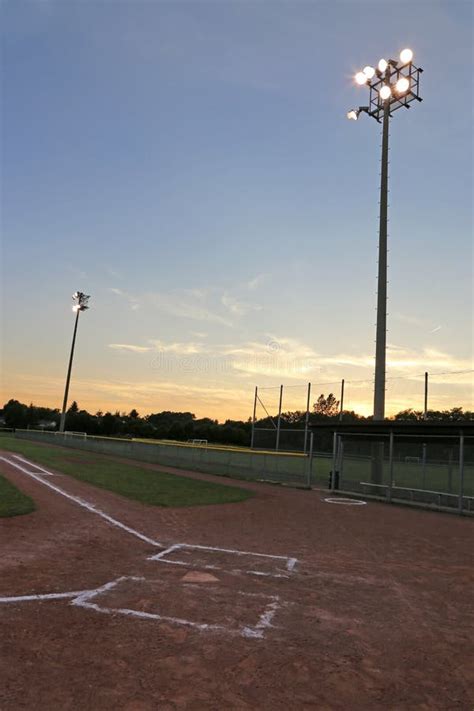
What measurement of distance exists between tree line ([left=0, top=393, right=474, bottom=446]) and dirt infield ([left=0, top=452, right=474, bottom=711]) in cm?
804

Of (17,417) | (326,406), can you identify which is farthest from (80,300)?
(17,417)

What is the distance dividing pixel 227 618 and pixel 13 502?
796cm

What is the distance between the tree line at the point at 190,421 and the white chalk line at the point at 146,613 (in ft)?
34.0

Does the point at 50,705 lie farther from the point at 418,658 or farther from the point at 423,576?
the point at 423,576

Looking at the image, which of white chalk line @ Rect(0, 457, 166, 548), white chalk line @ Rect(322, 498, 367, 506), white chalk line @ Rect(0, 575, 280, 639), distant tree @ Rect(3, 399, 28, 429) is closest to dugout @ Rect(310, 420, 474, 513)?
white chalk line @ Rect(322, 498, 367, 506)

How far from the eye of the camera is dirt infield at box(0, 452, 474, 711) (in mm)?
3625

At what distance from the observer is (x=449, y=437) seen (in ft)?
48.2

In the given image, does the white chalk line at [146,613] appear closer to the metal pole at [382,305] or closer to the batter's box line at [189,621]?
the batter's box line at [189,621]

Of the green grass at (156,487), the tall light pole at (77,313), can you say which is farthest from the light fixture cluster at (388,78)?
the tall light pole at (77,313)

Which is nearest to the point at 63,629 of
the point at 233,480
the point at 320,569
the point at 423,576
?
the point at 320,569

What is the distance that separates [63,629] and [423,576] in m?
5.07

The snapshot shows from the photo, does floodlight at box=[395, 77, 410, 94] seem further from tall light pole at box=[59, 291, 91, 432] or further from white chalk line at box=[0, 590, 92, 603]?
tall light pole at box=[59, 291, 91, 432]

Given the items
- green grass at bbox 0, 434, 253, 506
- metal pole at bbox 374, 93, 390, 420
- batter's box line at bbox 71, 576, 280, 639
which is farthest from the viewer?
metal pole at bbox 374, 93, 390, 420

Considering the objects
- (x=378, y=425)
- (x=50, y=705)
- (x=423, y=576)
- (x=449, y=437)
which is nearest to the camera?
(x=50, y=705)
